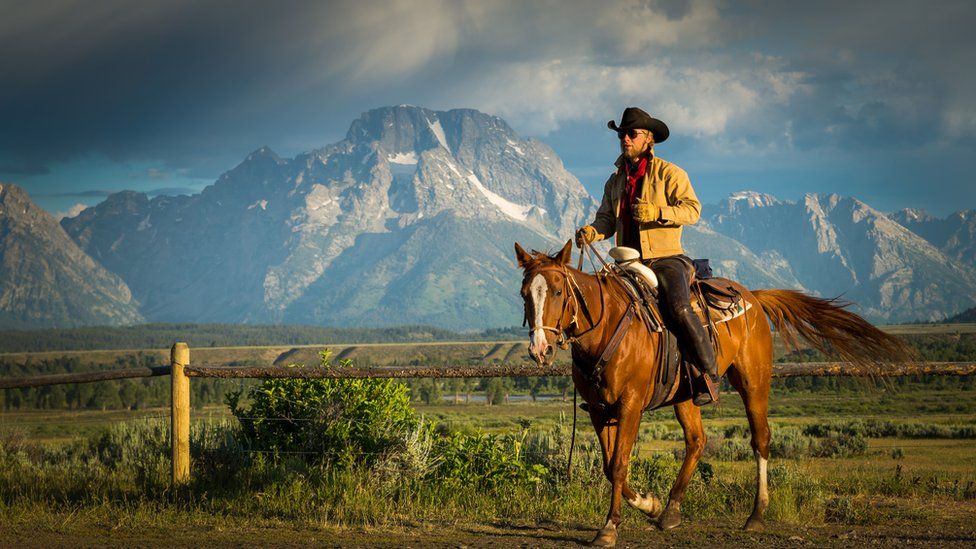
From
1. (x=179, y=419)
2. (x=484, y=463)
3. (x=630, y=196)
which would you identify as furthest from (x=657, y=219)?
(x=179, y=419)

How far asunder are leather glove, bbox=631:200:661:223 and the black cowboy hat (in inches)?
31.7

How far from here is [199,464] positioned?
9.95m

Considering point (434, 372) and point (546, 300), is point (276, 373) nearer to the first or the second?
point (434, 372)

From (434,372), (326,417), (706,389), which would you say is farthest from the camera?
(326,417)

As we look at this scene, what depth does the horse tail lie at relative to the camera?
848cm

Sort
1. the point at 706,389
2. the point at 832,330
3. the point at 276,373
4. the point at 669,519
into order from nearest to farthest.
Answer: the point at 706,389 < the point at 669,519 < the point at 832,330 < the point at 276,373

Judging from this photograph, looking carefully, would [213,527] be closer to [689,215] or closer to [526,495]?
[526,495]

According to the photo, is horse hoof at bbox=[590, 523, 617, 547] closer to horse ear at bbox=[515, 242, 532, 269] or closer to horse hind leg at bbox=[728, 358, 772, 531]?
horse hind leg at bbox=[728, 358, 772, 531]

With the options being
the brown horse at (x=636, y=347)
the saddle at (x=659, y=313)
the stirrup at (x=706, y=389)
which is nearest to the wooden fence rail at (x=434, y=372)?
the brown horse at (x=636, y=347)

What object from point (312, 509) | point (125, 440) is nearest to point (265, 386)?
point (312, 509)

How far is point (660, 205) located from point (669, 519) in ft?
9.04

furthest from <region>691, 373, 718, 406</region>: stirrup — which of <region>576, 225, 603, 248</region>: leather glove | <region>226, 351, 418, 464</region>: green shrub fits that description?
<region>226, 351, 418, 464</region>: green shrub

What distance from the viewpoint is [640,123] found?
24.9 feet

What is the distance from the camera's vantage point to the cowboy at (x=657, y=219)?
7184 mm
